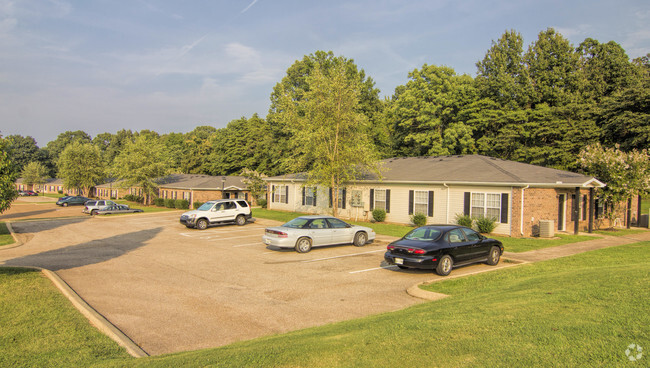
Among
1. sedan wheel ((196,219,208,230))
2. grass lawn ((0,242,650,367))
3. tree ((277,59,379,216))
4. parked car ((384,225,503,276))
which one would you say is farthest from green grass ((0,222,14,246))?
parked car ((384,225,503,276))

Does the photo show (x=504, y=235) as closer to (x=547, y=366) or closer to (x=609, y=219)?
(x=609, y=219)

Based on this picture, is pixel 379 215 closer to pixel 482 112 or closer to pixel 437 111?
pixel 437 111

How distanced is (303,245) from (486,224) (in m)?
10.5

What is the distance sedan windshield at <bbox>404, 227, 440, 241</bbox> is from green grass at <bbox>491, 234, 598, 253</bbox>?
591cm

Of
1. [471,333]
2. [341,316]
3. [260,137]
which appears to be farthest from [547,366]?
[260,137]

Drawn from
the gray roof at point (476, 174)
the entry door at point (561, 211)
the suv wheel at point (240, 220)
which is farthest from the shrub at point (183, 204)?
the entry door at point (561, 211)

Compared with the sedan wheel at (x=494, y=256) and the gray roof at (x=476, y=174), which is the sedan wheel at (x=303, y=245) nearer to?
the sedan wheel at (x=494, y=256)

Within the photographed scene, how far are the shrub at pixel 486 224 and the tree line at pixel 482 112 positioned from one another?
311 inches

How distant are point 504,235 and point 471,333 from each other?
17.1m

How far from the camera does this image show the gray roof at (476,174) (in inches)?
819

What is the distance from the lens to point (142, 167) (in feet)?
166

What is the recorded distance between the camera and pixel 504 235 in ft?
68.1

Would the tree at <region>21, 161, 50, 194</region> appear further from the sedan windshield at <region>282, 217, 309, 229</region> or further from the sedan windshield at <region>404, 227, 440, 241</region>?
the sedan windshield at <region>404, 227, 440, 241</region>

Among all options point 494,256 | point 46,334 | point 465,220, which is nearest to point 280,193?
point 465,220
